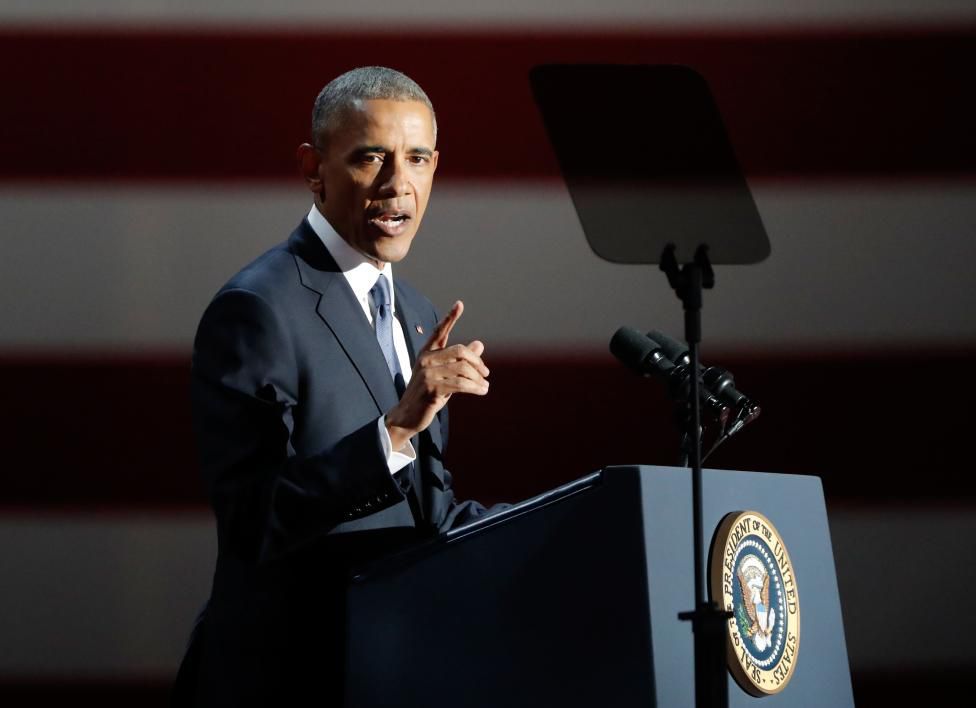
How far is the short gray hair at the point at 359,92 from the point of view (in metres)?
1.39

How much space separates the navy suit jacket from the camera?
1.19 meters

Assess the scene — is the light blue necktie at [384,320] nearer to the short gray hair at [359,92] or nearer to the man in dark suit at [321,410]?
the man in dark suit at [321,410]

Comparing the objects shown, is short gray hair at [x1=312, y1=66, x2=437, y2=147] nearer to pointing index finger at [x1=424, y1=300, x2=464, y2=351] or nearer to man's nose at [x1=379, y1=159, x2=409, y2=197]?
man's nose at [x1=379, y1=159, x2=409, y2=197]

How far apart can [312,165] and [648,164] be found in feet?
1.47

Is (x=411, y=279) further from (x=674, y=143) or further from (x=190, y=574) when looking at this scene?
(x=674, y=143)

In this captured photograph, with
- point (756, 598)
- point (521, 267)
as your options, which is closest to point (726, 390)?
point (756, 598)

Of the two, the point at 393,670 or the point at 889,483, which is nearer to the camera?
the point at 393,670

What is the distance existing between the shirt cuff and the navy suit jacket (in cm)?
2

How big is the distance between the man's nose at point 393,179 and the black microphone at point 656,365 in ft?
1.04

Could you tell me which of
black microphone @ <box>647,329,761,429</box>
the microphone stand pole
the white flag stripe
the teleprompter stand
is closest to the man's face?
the teleprompter stand

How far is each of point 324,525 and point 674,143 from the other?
0.56m

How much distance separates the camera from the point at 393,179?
138 cm

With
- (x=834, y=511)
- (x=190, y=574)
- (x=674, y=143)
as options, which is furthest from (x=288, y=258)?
(x=834, y=511)

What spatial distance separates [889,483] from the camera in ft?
7.51
